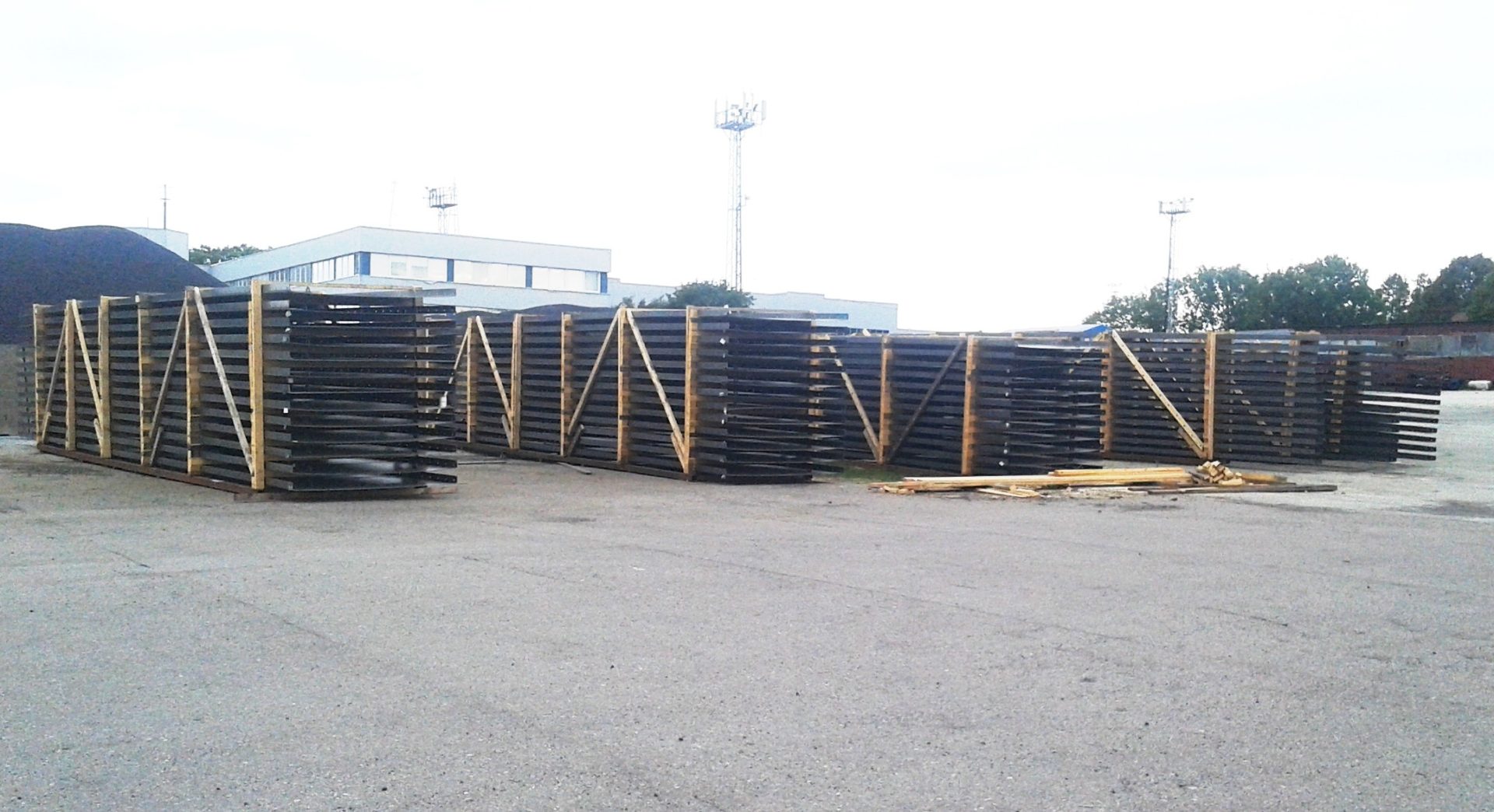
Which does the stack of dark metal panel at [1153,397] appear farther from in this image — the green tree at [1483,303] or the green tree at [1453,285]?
the green tree at [1453,285]

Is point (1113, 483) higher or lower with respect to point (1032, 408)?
lower

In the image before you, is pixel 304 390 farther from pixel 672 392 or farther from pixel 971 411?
pixel 971 411

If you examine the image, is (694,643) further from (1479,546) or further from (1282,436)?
(1282,436)

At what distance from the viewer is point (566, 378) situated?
18.4 meters

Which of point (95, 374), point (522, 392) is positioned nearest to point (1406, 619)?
point (522, 392)

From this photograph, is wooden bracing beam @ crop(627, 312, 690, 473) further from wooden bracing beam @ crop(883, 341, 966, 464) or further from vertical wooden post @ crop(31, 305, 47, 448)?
vertical wooden post @ crop(31, 305, 47, 448)

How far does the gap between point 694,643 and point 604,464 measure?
11230mm

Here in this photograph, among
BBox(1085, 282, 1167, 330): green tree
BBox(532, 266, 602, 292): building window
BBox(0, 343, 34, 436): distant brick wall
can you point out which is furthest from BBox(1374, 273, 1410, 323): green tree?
BBox(0, 343, 34, 436): distant brick wall

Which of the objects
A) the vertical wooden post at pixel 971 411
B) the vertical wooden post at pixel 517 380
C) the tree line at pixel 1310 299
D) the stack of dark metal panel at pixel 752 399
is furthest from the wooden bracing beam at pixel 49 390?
the tree line at pixel 1310 299

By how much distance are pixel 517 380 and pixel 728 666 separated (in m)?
13.7

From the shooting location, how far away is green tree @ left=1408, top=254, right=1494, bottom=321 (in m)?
80.6

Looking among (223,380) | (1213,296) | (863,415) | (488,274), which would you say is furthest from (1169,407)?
(1213,296)

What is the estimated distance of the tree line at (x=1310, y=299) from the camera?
72500 mm

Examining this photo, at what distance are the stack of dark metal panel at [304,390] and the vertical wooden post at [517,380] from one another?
15.1 ft
